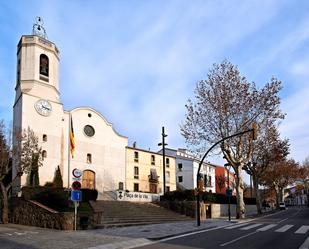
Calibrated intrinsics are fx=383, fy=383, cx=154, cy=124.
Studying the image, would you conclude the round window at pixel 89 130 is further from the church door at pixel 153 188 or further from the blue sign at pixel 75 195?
the blue sign at pixel 75 195

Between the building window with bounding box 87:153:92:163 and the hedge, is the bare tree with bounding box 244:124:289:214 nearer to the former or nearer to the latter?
the hedge

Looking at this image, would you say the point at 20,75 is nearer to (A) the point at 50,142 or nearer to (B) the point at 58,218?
(A) the point at 50,142

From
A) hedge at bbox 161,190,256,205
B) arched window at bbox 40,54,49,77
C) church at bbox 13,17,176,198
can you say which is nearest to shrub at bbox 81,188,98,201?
church at bbox 13,17,176,198

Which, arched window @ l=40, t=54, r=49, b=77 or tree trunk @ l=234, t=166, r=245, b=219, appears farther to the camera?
arched window @ l=40, t=54, r=49, b=77

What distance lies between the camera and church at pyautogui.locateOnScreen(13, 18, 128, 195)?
3709 centimetres

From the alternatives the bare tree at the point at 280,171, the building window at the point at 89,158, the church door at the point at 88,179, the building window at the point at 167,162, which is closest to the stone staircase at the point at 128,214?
the church door at the point at 88,179

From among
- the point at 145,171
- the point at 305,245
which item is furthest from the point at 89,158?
the point at 305,245

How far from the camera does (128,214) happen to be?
30.7 m

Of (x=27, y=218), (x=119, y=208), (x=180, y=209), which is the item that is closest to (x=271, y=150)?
(x=180, y=209)

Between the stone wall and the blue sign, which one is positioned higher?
the blue sign

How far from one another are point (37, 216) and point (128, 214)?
7756 mm

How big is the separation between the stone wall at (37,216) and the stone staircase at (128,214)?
1.99m

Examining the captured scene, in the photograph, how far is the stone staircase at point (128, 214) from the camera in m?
26.2

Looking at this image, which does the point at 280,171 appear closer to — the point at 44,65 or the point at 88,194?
the point at 88,194
